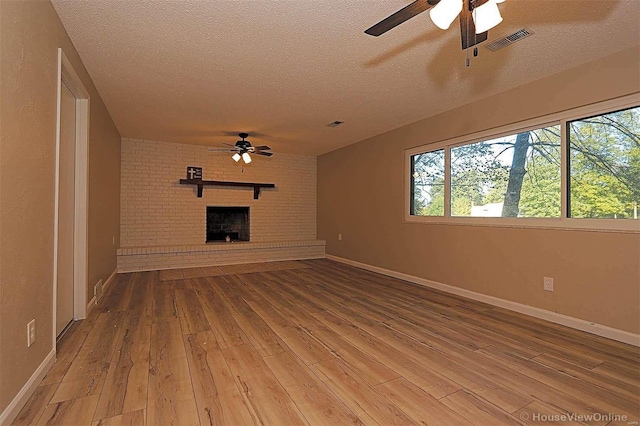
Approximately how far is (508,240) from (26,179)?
406 cm

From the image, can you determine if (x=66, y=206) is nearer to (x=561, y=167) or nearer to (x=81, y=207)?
(x=81, y=207)

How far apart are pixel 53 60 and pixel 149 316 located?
2.27 m

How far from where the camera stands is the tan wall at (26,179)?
60.9 inches

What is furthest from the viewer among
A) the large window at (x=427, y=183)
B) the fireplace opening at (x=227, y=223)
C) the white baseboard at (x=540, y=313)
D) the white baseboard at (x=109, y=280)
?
the fireplace opening at (x=227, y=223)

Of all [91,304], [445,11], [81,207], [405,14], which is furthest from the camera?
[91,304]

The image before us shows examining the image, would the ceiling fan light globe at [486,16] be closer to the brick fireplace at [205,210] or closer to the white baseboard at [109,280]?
the white baseboard at [109,280]

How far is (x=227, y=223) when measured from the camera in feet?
23.6

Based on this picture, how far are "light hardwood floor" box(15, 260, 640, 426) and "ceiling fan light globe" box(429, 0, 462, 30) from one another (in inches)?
76.5

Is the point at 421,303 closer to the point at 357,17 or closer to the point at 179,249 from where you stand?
the point at 357,17

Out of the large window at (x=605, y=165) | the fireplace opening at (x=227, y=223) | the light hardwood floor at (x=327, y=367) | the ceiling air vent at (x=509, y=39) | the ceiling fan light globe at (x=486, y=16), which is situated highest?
the ceiling air vent at (x=509, y=39)

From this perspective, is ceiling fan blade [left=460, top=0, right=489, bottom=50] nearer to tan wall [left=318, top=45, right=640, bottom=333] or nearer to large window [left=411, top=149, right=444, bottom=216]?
tan wall [left=318, top=45, right=640, bottom=333]

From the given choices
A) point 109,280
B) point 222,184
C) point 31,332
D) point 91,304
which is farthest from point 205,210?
point 31,332

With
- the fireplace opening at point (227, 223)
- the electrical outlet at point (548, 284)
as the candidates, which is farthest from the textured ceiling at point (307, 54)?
the fireplace opening at point (227, 223)

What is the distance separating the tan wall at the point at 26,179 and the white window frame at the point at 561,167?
4.04 meters
